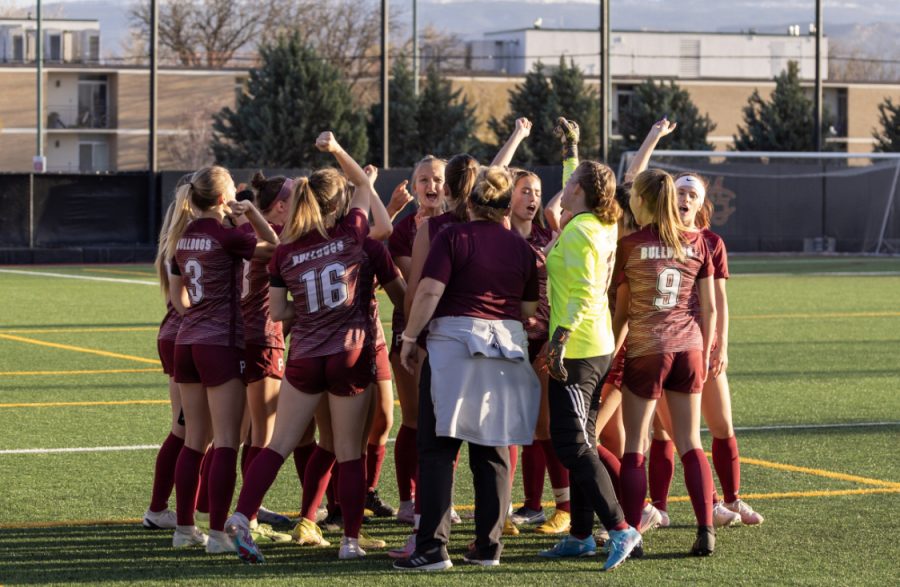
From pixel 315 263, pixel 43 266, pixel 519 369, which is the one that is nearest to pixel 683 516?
pixel 519 369

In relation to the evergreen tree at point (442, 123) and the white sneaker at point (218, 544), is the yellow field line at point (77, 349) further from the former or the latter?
the evergreen tree at point (442, 123)

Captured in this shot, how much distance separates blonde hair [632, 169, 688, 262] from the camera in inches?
274

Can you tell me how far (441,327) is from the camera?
6.69m

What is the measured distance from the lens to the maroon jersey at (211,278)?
709cm

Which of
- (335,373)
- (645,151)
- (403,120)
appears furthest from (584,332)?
(403,120)

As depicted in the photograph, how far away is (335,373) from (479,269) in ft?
2.73

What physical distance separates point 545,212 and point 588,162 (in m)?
1.43

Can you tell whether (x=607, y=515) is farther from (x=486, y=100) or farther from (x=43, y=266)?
(x=486, y=100)

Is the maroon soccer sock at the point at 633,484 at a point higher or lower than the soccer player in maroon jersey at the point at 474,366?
lower

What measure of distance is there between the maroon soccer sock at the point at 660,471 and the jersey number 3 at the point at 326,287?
1956 millimetres

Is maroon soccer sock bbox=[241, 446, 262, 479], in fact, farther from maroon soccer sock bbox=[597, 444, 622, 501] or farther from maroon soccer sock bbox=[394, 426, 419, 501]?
maroon soccer sock bbox=[597, 444, 622, 501]

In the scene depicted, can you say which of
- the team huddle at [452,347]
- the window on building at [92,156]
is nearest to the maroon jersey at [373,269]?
the team huddle at [452,347]

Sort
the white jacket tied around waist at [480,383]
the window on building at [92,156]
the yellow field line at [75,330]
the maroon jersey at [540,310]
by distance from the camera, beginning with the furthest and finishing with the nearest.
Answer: the window on building at [92,156] < the yellow field line at [75,330] < the maroon jersey at [540,310] < the white jacket tied around waist at [480,383]

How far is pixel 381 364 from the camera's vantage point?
7125 mm
